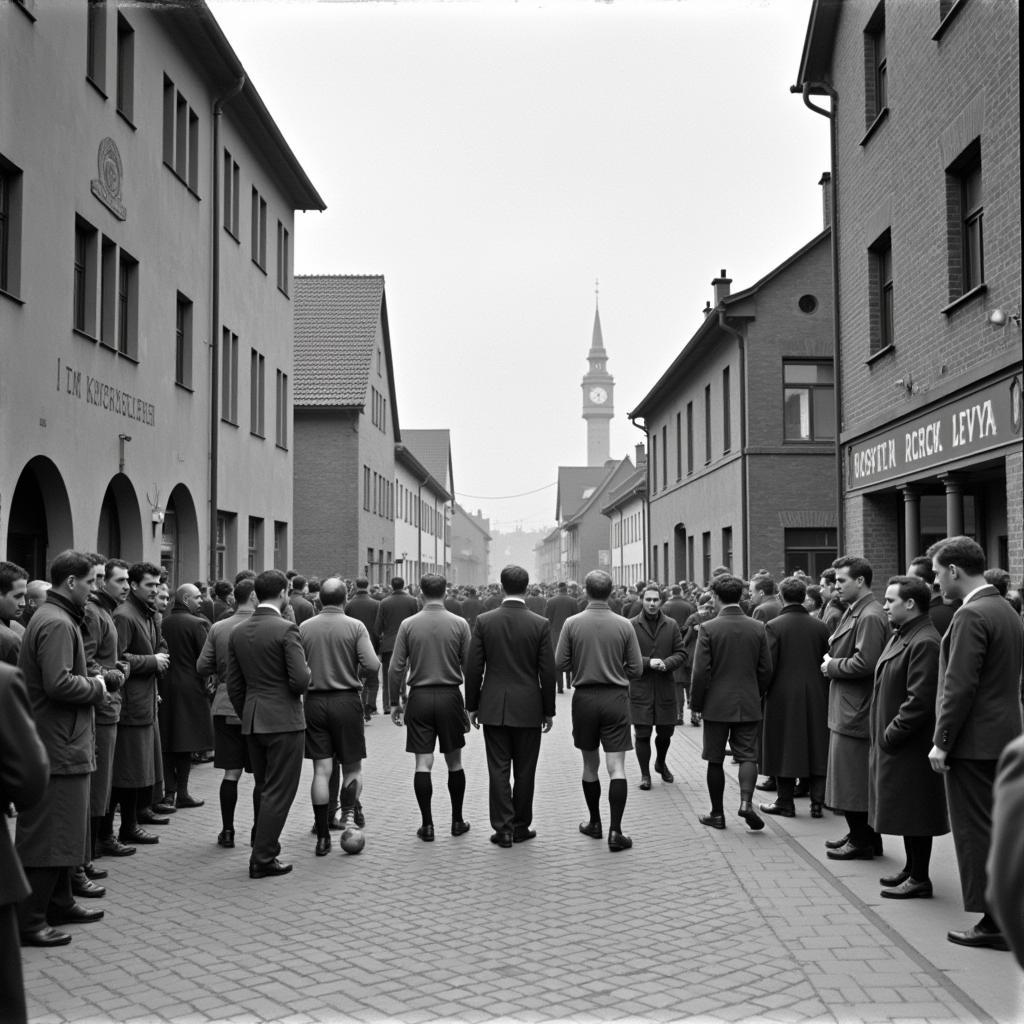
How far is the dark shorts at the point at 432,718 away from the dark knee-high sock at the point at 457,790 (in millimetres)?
209

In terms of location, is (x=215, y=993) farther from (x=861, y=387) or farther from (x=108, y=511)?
(x=861, y=387)

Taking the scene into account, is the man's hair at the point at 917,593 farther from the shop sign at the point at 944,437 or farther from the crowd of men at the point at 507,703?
the shop sign at the point at 944,437

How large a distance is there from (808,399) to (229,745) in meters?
17.5

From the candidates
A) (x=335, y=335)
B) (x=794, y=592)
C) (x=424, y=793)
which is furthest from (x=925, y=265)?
(x=335, y=335)

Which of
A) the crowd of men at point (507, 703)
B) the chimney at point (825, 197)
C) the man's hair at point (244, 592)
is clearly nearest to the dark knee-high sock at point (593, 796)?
the crowd of men at point (507, 703)

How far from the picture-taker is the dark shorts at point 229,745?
335 inches

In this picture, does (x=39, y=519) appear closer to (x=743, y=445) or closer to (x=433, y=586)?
(x=433, y=586)

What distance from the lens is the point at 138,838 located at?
841 centimetres

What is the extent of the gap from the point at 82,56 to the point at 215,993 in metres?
12.0

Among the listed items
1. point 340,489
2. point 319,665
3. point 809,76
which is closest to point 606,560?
point 340,489

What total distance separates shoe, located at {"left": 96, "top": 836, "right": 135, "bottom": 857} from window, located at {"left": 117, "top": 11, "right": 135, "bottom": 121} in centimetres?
1085

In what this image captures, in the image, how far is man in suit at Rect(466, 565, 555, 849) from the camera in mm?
8500

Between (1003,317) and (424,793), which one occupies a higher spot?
(1003,317)

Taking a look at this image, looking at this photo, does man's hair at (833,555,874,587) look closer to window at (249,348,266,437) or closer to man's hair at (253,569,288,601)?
man's hair at (253,569,288,601)
